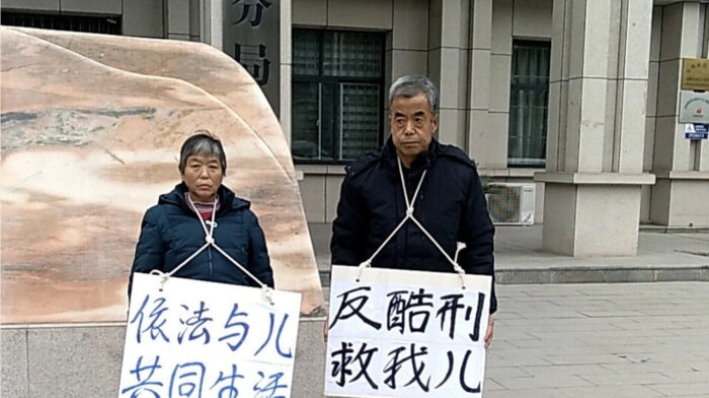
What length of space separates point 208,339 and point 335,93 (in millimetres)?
9450

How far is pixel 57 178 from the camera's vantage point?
11.8 feet

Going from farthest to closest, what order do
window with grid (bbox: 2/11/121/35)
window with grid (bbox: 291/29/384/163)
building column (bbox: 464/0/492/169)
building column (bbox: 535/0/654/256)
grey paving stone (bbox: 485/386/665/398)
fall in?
window with grid (bbox: 291/29/384/163) < building column (bbox: 464/0/492/169) < window with grid (bbox: 2/11/121/35) < building column (bbox: 535/0/654/256) < grey paving stone (bbox: 485/386/665/398)

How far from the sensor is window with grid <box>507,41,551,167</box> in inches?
478

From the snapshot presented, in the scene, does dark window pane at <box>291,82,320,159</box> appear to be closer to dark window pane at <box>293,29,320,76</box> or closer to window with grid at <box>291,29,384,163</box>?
window with grid at <box>291,29,384,163</box>

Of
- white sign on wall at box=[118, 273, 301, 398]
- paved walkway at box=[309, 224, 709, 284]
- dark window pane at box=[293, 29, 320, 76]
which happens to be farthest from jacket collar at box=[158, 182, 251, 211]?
dark window pane at box=[293, 29, 320, 76]

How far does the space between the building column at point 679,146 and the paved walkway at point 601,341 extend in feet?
13.4

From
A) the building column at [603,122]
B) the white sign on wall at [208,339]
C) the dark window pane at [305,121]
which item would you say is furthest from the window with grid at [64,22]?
the white sign on wall at [208,339]

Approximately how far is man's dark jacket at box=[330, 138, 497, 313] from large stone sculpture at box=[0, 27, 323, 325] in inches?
53.7

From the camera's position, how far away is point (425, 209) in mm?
2465

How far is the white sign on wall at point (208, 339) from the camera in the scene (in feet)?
7.80

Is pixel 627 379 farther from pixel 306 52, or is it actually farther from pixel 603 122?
pixel 306 52

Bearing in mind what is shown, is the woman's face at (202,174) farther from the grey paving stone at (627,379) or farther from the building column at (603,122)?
the building column at (603,122)

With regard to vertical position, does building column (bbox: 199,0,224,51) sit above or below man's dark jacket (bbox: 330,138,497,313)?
above

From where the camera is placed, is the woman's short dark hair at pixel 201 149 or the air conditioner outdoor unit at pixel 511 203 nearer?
the woman's short dark hair at pixel 201 149
